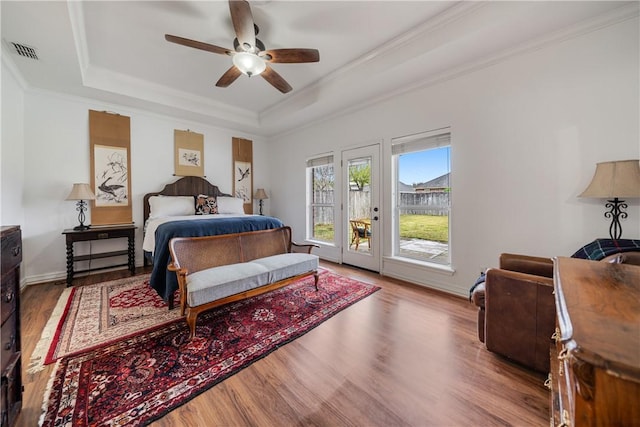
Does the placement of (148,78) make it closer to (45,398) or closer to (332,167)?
(332,167)

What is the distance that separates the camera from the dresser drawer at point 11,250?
1.02 metres

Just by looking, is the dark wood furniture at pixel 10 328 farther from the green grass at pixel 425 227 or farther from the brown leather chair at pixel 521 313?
the green grass at pixel 425 227

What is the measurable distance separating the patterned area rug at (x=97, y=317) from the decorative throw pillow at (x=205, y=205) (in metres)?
1.43

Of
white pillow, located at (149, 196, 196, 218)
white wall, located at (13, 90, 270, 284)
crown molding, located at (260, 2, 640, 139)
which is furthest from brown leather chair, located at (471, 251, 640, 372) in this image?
white wall, located at (13, 90, 270, 284)

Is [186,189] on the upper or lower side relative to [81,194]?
upper

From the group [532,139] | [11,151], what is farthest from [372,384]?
[11,151]

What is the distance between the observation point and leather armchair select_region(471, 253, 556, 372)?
1.51 meters

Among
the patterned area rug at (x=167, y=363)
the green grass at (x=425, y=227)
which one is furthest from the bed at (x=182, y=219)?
the green grass at (x=425, y=227)

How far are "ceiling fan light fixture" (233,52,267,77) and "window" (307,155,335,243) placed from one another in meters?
2.15

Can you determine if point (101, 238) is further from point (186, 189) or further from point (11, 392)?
point (11, 392)

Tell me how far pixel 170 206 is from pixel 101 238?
945 millimetres

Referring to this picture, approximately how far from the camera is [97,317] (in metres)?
2.28

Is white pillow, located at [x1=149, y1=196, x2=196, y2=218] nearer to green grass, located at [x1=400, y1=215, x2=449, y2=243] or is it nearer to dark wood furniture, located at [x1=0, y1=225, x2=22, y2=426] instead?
dark wood furniture, located at [x1=0, y1=225, x2=22, y2=426]

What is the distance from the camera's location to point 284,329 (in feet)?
6.85
